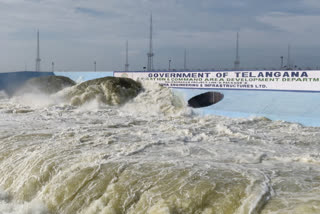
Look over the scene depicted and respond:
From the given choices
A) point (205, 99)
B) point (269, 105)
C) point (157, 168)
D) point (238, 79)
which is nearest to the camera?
point (157, 168)

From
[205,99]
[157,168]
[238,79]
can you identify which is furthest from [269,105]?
[157,168]

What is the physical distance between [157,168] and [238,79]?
1386 cm

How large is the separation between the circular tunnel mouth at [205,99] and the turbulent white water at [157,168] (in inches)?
273

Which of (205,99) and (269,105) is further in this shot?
(205,99)

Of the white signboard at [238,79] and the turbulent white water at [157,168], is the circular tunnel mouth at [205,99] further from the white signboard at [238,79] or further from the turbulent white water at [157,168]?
the turbulent white water at [157,168]

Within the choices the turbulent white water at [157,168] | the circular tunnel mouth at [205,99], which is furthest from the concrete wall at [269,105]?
the turbulent white water at [157,168]

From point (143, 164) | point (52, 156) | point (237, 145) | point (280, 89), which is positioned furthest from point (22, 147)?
point (280, 89)

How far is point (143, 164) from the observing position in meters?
7.93

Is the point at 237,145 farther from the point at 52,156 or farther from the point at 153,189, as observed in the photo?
the point at 52,156

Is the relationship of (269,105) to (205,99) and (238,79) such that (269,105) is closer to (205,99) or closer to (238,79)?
(238,79)

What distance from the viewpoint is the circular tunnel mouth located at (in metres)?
20.9

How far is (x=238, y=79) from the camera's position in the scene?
20.4m

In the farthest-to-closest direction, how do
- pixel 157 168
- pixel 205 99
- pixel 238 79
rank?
1. pixel 205 99
2. pixel 238 79
3. pixel 157 168

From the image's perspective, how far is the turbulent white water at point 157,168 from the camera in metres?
6.28
